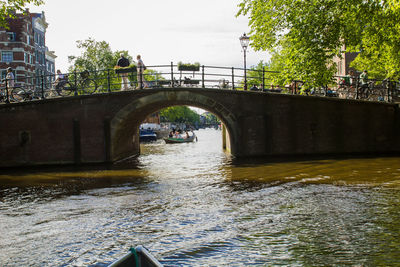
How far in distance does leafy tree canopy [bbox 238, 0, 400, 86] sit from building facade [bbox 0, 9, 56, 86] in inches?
1024

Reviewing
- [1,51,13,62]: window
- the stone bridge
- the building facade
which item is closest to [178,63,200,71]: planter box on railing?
the stone bridge

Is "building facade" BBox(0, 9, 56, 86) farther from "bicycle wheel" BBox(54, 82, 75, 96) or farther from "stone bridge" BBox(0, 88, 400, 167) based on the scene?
"stone bridge" BBox(0, 88, 400, 167)

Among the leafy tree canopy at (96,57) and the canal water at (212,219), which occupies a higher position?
the leafy tree canopy at (96,57)

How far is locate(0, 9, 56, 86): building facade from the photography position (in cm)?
3788

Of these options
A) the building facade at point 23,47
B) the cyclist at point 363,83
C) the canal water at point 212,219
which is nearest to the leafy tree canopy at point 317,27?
the cyclist at point 363,83

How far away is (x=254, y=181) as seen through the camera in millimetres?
11039

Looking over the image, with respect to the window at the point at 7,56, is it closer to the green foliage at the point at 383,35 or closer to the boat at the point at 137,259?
the green foliage at the point at 383,35

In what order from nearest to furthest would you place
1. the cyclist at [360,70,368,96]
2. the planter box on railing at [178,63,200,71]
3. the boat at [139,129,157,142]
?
the planter box on railing at [178,63,200,71], the cyclist at [360,70,368,96], the boat at [139,129,157,142]

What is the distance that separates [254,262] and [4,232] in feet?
14.0

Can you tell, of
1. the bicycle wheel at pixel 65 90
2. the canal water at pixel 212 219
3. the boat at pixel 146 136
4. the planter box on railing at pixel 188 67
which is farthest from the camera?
the boat at pixel 146 136

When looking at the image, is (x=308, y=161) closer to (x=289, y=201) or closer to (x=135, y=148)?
(x=289, y=201)

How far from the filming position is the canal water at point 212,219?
5.30 m

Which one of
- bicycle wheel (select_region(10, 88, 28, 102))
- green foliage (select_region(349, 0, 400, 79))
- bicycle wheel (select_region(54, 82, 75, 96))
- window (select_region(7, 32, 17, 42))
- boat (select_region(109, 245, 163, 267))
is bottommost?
boat (select_region(109, 245, 163, 267))

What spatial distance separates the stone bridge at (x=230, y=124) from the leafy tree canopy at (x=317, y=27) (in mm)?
2763
